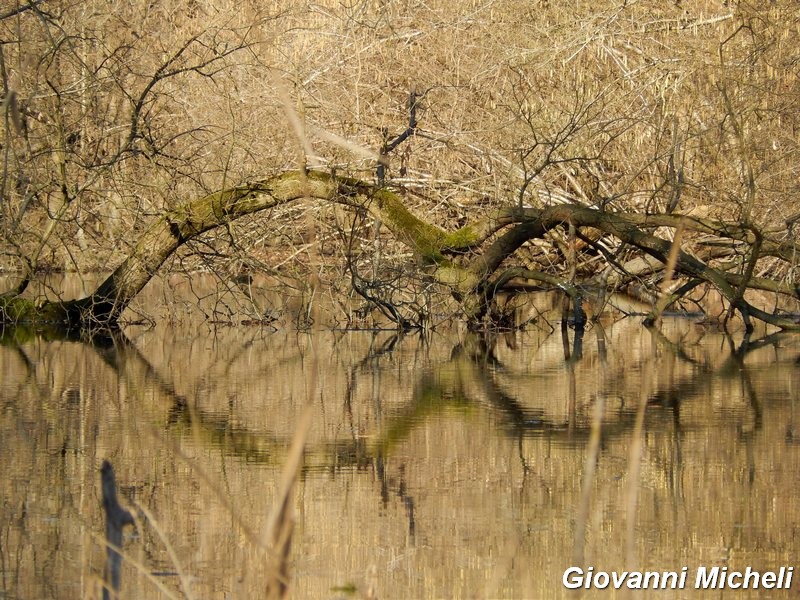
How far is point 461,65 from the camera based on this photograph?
55.1 feet

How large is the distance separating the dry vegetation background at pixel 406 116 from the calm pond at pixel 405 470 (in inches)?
115

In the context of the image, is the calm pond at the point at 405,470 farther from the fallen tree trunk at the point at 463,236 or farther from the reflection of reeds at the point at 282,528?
the fallen tree trunk at the point at 463,236

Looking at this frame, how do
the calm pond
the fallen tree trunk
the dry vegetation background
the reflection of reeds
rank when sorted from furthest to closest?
the dry vegetation background → the fallen tree trunk → the calm pond → the reflection of reeds

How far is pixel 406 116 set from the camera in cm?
1605

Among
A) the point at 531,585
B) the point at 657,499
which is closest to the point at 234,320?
the point at 657,499

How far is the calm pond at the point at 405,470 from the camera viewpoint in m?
4.34

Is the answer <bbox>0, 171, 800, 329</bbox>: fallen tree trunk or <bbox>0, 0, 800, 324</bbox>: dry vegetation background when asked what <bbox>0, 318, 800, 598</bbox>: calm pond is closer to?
<bbox>0, 171, 800, 329</bbox>: fallen tree trunk

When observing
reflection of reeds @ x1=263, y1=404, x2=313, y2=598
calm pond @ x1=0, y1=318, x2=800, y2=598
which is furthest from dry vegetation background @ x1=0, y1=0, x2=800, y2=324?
reflection of reeds @ x1=263, y1=404, x2=313, y2=598

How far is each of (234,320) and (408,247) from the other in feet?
7.02

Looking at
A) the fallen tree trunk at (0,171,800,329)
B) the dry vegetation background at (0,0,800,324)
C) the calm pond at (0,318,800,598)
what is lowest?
the calm pond at (0,318,800,598)

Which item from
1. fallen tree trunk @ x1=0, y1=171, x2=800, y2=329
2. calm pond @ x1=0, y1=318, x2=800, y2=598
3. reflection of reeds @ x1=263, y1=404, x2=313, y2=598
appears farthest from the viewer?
fallen tree trunk @ x1=0, y1=171, x2=800, y2=329

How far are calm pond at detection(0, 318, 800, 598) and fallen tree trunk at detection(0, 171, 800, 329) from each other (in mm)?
1838

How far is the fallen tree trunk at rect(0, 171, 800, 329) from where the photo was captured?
492 inches

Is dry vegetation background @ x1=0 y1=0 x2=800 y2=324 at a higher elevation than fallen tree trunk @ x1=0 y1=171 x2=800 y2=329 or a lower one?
higher
